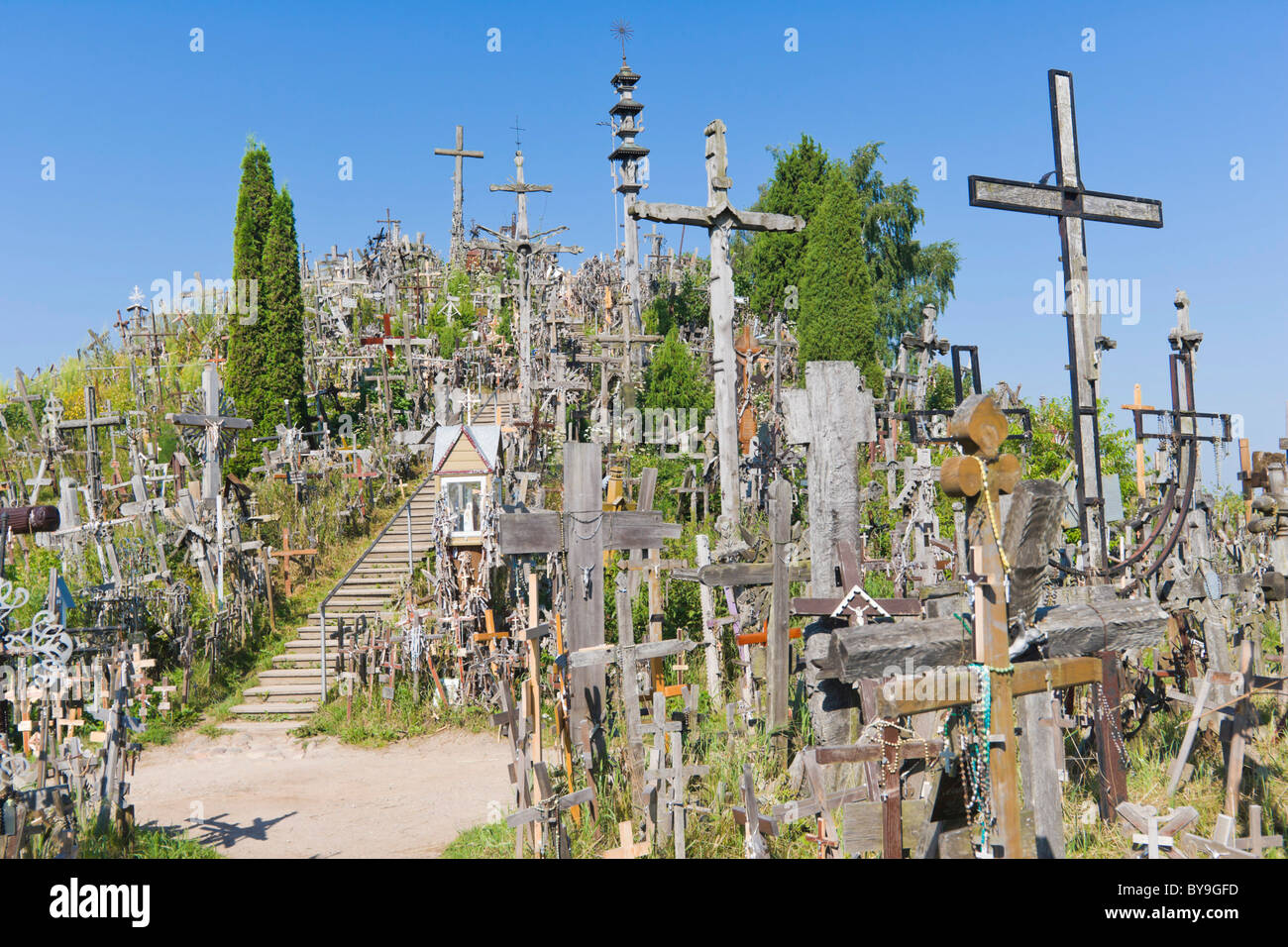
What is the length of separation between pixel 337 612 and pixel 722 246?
8.79m

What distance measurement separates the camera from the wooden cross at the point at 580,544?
8.40 metres

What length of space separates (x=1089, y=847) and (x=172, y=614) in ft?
42.7

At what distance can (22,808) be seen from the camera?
22.9 ft

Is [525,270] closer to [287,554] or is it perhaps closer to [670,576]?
[287,554]

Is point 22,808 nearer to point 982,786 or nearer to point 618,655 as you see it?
point 618,655

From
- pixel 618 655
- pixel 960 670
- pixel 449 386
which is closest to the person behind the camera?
pixel 960 670

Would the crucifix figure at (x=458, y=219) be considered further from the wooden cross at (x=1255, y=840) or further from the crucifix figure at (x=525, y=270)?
the wooden cross at (x=1255, y=840)

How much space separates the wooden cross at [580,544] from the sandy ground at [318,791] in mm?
1906

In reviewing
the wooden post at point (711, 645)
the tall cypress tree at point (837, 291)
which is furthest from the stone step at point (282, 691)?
the tall cypress tree at point (837, 291)

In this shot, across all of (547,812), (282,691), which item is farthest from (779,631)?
(282,691)

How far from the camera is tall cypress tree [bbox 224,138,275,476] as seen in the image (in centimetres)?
2375

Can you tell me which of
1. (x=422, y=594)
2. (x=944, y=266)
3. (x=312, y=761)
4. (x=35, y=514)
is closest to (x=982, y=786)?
(x=35, y=514)

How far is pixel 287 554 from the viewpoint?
17.3 m

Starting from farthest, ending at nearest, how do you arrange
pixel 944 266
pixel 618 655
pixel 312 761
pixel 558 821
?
pixel 944 266
pixel 312 761
pixel 618 655
pixel 558 821
